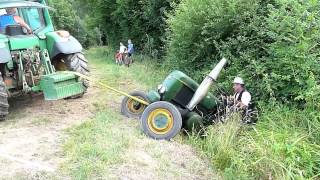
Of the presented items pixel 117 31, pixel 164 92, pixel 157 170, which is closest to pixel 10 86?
pixel 164 92

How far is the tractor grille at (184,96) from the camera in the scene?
7.26 m

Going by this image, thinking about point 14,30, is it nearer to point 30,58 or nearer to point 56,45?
point 30,58

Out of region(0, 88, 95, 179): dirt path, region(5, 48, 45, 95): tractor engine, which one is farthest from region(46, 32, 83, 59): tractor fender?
region(0, 88, 95, 179): dirt path

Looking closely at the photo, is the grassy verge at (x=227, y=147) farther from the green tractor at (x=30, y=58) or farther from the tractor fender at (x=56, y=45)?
the tractor fender at (x=56, y=45)

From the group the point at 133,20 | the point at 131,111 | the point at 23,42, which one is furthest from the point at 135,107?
the point at 133,20

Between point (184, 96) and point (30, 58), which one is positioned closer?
point (184, 96)

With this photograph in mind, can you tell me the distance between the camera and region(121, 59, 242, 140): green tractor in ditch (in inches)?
262

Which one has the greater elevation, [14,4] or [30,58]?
[14,4]

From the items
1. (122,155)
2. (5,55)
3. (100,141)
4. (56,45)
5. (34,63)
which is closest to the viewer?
(122,155)

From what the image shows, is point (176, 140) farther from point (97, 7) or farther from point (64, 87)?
point (97, 7)

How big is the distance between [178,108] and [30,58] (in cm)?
258

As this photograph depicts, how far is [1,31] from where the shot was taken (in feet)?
26.3

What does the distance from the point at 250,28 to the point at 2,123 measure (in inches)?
167

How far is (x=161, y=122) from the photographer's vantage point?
21.9ft
